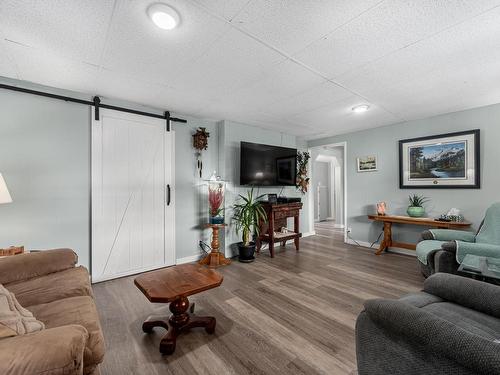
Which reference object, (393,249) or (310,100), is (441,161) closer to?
(393,249)

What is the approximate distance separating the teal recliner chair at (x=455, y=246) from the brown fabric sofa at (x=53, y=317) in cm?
295

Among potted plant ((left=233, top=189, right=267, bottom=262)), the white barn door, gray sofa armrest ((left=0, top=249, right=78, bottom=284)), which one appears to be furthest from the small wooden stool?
potted plant ((left=233, top=189, right=267, bottom=262))

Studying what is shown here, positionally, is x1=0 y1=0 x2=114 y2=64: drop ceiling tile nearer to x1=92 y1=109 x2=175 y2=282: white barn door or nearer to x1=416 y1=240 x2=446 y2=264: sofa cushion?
x1=92 y1=109 x2=175 y2=282: white barn door

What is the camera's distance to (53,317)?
4.26 feet

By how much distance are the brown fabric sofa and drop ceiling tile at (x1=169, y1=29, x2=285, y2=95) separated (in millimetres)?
1989

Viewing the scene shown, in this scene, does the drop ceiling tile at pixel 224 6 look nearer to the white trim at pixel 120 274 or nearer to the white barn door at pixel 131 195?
the white barn door at pixel 131 195

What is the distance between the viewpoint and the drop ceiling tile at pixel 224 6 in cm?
145

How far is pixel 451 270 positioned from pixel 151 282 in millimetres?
2815

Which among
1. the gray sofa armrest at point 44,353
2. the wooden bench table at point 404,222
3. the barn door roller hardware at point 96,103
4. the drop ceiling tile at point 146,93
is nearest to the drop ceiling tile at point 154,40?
the drop ceiling tile at point 146,93

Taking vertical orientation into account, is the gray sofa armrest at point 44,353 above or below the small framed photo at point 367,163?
below

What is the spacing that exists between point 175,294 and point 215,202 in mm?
2019

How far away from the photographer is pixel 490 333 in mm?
1036

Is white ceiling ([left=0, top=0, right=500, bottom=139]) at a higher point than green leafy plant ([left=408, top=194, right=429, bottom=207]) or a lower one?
higher

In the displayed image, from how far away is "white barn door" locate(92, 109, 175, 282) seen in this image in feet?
9.59
